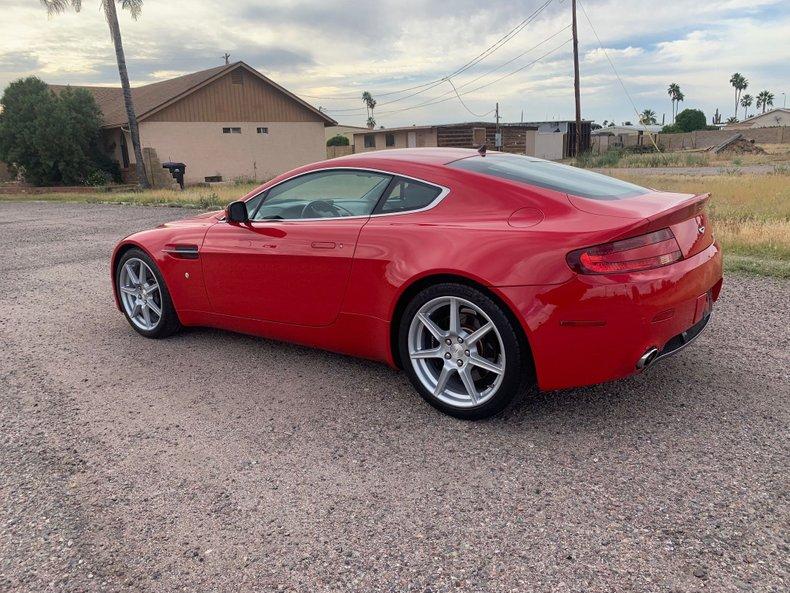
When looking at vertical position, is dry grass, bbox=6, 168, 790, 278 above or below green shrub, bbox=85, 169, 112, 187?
below

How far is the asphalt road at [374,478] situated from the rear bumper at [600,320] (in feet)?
1.32

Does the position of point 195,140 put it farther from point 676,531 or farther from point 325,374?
point 676,531

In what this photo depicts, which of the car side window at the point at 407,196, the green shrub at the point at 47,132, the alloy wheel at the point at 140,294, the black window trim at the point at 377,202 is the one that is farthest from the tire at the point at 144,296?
the green shrub at the point at 47,132

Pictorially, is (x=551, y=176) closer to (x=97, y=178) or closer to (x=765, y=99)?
(x=97, y=178)

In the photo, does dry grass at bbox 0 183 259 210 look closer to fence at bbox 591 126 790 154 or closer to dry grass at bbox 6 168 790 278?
dry grass at bbox 6 168 790 278

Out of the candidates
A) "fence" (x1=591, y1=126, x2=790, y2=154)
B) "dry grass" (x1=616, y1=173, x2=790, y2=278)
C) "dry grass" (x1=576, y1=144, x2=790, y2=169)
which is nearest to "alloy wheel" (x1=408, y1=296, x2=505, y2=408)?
"dry grass" (x1=616, y1=173, x2=790, y2=278)

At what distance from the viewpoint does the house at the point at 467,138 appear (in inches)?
1631

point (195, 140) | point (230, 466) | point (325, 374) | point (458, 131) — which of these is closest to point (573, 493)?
point (230, 466)

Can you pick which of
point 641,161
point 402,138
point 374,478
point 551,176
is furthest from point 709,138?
point 374,478

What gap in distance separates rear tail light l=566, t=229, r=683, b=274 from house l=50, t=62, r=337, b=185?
95.2 feet

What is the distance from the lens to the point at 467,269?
3.10 metres

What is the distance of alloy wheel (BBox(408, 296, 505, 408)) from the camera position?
10.6ft

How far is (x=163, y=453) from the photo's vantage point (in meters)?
3.13

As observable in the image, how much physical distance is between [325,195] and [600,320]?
2015 millimetres
